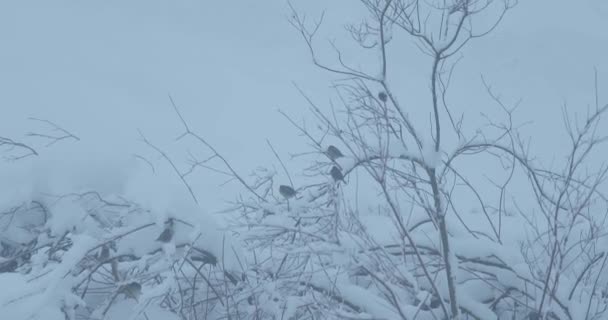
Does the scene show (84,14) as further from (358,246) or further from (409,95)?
(358,246)

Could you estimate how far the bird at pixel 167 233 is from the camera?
2988 mm

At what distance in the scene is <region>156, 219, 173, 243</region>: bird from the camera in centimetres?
299

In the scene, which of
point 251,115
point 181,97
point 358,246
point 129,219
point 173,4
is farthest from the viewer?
point 173,4

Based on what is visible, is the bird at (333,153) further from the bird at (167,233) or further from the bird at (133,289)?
the bird at (133,289)

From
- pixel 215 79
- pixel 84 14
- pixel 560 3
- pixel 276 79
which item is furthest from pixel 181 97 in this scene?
pixel 560 3

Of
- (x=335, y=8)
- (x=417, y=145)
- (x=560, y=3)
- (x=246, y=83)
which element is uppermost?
(x=560, y=3)

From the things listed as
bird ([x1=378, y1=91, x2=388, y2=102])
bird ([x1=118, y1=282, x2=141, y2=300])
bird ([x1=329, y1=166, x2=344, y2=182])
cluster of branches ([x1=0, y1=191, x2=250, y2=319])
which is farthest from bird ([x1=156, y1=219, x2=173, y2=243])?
bird ([x1=378, y1=91, x2=388, y2=102])

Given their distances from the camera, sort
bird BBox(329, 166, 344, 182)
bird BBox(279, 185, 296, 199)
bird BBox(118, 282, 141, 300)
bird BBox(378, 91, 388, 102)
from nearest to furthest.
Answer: bird BBox(118, 282, 141, 300), bird BBox(329, 166, 344, 182), bird BBox(279, 185, 296, 199), bird BBox(378, 91, 388, 102)

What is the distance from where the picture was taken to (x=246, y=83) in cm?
1588

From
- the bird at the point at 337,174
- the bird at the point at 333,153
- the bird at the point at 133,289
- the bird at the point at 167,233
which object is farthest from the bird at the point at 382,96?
the bird at the point at 133,289

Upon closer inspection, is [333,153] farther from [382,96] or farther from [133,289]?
[133,289]

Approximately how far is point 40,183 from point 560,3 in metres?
16.6

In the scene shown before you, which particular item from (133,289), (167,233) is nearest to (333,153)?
(167,233)

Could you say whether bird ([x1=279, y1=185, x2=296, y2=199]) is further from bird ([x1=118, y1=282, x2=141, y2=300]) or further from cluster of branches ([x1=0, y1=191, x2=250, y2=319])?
bird ([x1=118, y1=282, x2=141, y2=300])
